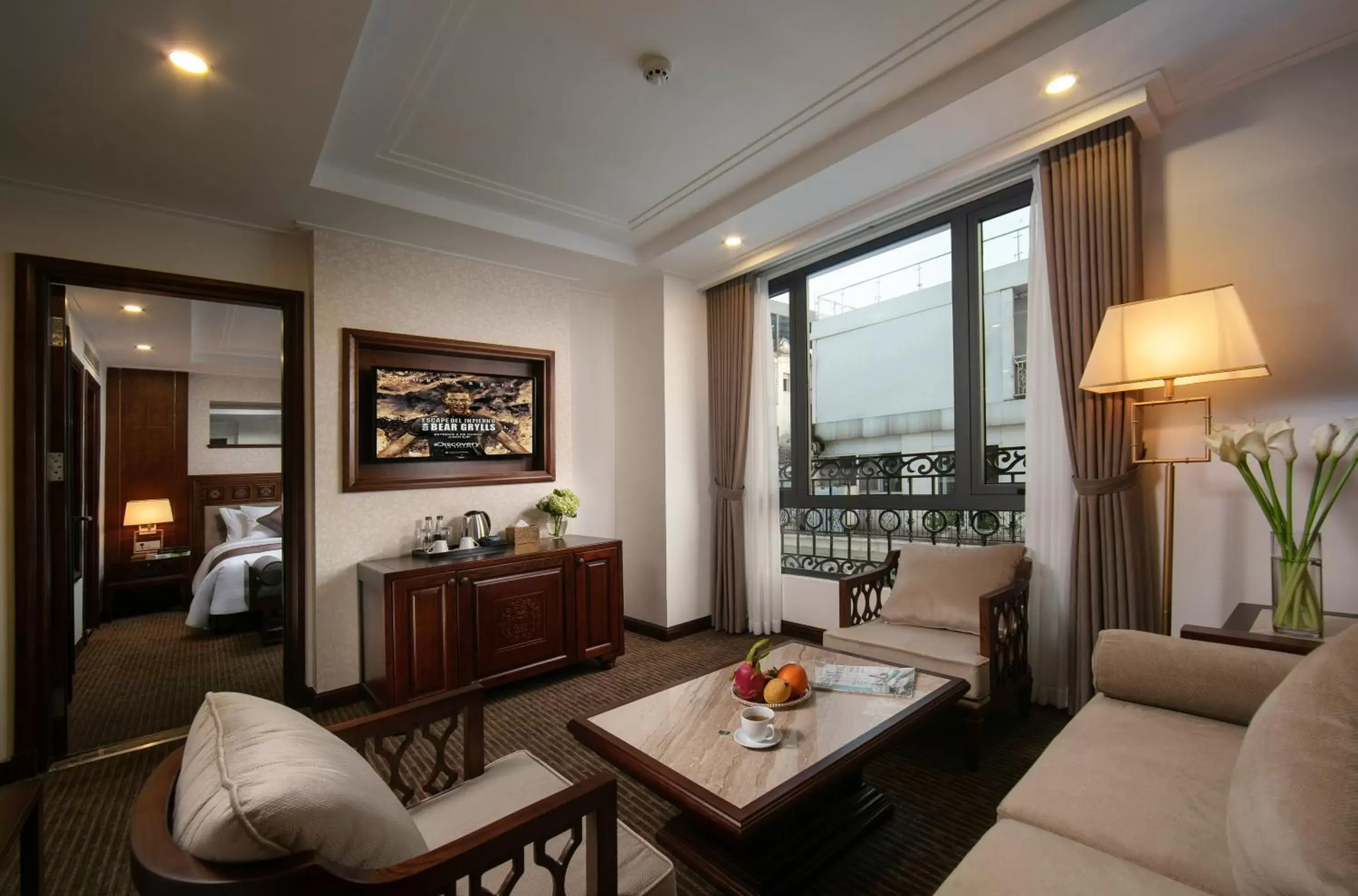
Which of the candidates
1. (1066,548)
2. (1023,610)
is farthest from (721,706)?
(1066,548)

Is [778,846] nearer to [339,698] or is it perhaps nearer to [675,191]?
[339,698]

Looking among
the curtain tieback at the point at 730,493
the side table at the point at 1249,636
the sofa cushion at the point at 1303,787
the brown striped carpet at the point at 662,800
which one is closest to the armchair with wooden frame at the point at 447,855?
the brown striped carpet at the point at 662,800

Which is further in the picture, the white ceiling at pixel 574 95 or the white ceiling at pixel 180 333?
the white ceiling at pixel 180 333

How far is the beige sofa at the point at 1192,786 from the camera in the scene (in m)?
0.90

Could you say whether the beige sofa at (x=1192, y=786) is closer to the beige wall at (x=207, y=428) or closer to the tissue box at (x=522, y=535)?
the tissue box at (x=522, y=535)

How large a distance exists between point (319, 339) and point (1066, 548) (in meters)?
3.85

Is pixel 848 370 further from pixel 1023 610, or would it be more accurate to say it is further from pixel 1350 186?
pixel 1350 186

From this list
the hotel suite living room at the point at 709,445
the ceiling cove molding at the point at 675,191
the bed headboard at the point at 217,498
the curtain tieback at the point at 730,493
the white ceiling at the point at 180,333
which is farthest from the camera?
the bed headboard at the point at 217,498

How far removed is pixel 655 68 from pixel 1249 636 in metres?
2.73

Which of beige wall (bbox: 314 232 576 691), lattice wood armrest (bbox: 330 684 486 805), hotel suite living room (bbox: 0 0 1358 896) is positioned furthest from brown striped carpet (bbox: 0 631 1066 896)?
lattice wood armrest (bbox: 330 684 486 805)

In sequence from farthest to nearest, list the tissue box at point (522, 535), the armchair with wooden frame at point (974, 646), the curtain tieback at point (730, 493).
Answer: the curtain tieback at point (730, 493), the tissue box at point (522, 535), the armchair with wooden frame at point (974, 646)

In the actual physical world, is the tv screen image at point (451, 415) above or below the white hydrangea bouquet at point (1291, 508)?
above

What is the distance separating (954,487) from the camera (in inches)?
134

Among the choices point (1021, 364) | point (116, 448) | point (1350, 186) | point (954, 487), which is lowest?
point (954, 487)
